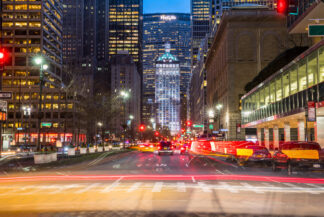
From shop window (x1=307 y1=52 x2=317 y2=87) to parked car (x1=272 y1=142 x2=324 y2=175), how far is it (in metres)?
12.4

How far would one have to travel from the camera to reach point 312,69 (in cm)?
3459

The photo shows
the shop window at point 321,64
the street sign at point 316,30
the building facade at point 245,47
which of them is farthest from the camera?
the building facade at point 245,47

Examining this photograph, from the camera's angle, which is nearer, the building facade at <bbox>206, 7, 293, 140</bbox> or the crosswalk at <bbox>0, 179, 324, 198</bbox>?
the crosswalk at <bbox>0, 179, 324, 198</bbox>

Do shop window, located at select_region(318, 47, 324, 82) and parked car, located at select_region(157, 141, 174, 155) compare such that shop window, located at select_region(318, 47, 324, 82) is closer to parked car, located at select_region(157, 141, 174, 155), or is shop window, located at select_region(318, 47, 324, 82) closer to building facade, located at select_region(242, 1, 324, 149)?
building facade, located at select_region(242, 1, 324, 149)

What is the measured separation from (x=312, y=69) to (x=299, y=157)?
1514cm

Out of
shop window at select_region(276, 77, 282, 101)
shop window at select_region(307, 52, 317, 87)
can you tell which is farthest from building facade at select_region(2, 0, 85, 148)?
shop window at select_region(307, 52, 317, 87)

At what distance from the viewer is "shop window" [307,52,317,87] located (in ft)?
111

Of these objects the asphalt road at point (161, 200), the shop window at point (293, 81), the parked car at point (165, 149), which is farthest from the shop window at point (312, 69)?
the parked car at point (165, 149)

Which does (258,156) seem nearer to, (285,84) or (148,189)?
(148,189)

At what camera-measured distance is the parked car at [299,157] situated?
21.4 metres

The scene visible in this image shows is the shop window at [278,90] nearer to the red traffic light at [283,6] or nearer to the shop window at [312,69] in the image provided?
the shop window at [312,69]

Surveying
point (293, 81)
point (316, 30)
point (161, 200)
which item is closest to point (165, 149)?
point (293, 81)

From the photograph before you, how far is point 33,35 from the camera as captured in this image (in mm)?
124938

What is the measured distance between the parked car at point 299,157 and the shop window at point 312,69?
1245 centimetres
